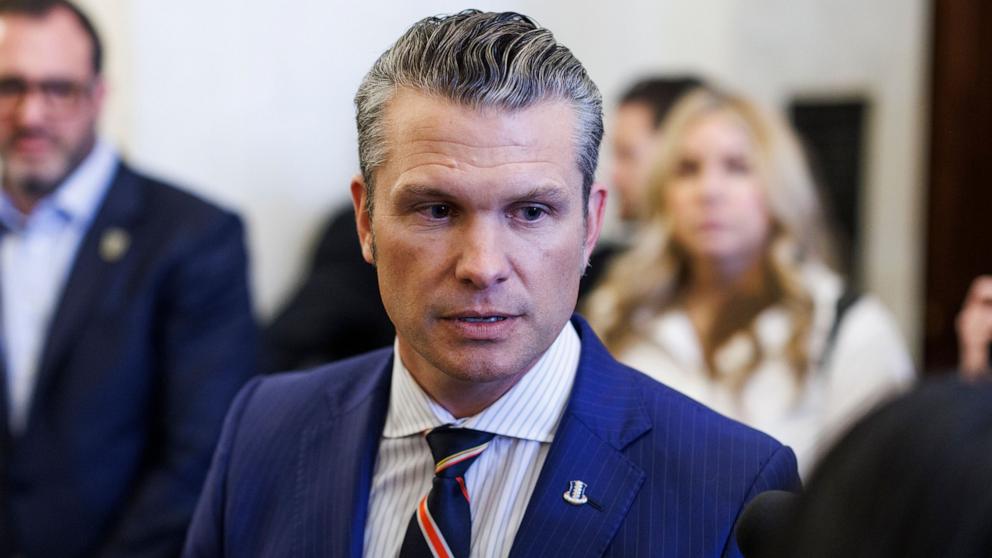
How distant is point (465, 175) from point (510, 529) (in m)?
0.47

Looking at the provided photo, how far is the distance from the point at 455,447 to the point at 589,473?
0.62 ft

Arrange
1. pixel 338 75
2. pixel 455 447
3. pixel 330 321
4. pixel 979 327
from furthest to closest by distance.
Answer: pixel 338 75 < pixel 330 321 < pixel 979 327 < pixel 455 447

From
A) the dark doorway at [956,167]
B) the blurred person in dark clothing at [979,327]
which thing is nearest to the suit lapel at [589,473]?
Answer: the blurred person in dark clothing at [979,327]

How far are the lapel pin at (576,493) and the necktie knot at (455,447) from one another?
0.46 feet

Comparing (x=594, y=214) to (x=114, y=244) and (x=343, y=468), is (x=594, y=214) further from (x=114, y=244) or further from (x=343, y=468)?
(x=114, y=244)

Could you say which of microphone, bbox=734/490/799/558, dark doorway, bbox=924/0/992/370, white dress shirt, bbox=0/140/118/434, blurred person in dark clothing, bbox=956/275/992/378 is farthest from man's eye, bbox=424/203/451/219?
dark doorway, bbox=924/0/992/370

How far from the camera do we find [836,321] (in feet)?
11.1

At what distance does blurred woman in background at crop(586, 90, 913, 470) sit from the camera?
Result: 3.32 meters

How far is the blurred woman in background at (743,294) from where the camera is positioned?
3318mm

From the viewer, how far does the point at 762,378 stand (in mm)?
3385

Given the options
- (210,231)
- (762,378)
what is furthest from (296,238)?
(762,378)

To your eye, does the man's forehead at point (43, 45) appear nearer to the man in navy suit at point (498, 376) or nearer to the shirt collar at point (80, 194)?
the shirt collar at point (80, 194)

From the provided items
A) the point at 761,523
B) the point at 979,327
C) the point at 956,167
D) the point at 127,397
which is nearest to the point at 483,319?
the point at 761,523

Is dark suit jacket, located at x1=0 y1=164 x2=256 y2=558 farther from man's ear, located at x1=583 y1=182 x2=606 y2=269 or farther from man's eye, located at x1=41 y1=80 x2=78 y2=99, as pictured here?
man's ear, located at x1=583 y1=182 x2=606 y2=269
